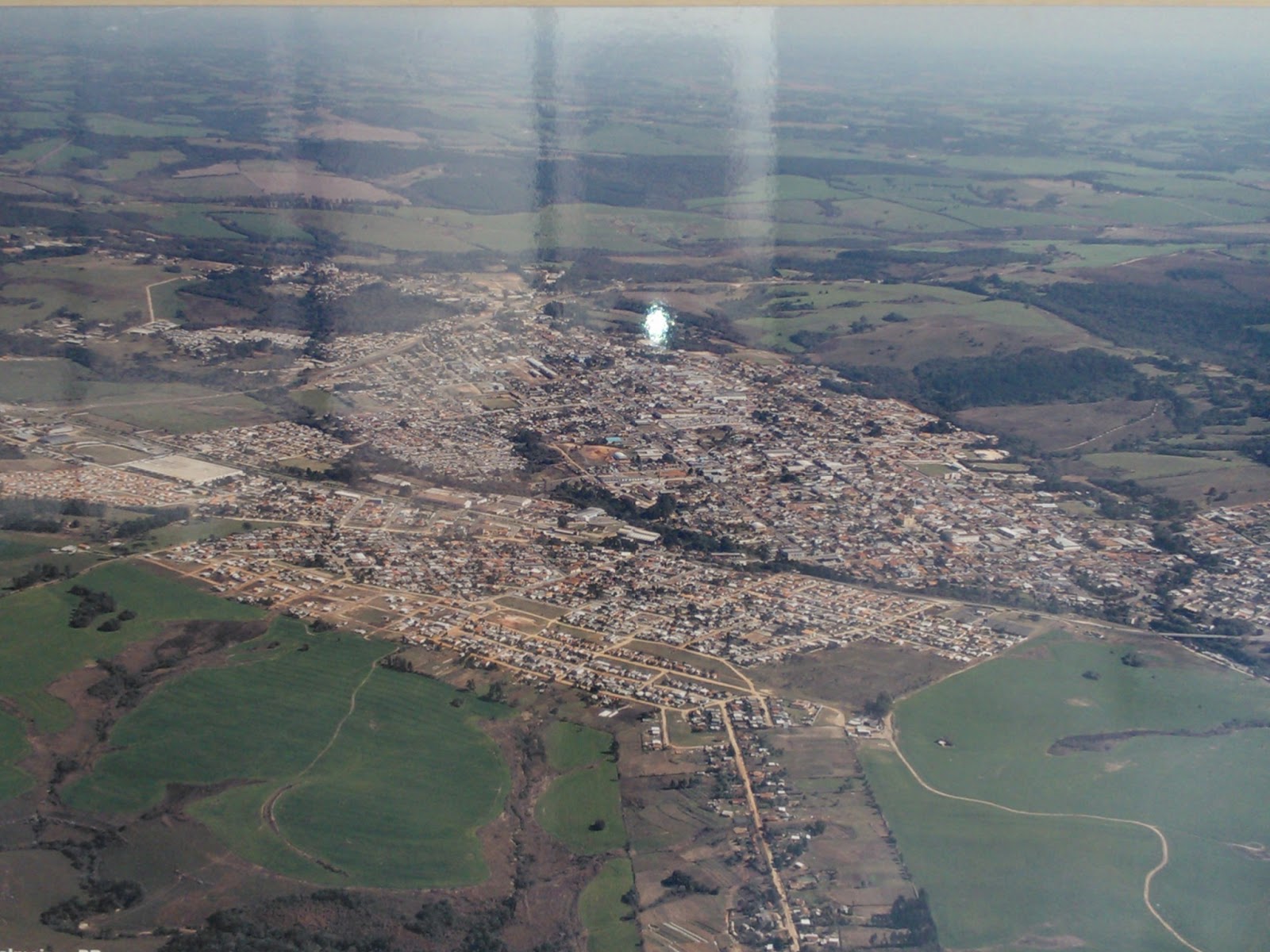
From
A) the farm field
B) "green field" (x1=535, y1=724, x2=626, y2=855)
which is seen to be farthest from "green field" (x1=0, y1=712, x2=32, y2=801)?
the farm field

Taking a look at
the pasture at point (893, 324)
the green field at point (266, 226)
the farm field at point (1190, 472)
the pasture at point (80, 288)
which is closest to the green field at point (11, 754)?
the pasture at point (80, 288)

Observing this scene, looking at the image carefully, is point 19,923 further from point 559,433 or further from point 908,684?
point 559,433

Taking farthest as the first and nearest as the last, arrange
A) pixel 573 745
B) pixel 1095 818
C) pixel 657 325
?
pixel 657 325 < pixel 573 745 < pixel 1095 818

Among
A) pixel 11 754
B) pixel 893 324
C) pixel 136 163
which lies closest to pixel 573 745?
pixel 11 754

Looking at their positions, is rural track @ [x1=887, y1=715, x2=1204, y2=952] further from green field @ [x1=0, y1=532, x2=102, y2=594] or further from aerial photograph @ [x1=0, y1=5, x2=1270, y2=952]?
green field @ [x1=0, y1=532, x2=102, y2=594]

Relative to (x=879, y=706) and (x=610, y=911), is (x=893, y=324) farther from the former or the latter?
(x=610, y=911)

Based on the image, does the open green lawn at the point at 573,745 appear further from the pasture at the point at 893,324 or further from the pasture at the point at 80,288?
the pasture at the point at 80,288
